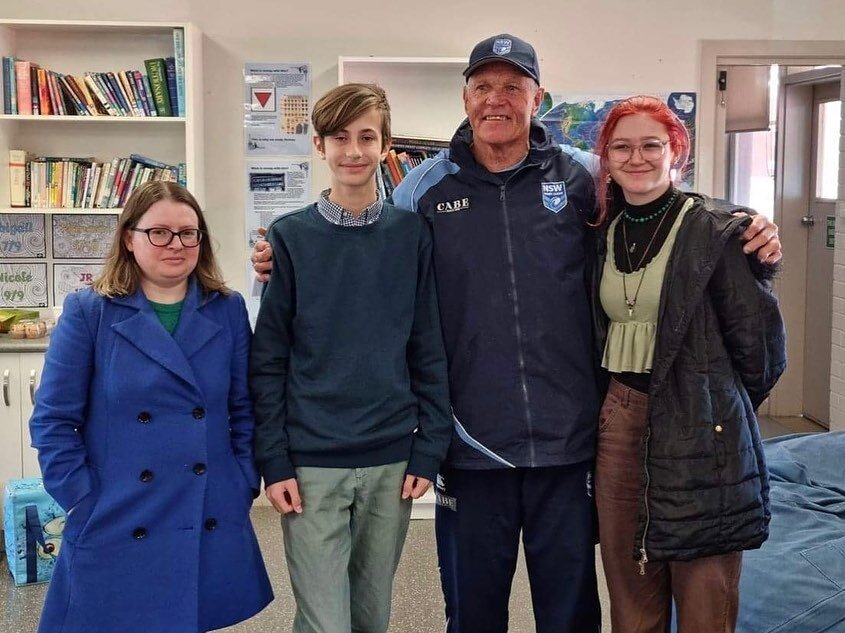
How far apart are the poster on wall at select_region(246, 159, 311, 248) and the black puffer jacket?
2569 millimetres

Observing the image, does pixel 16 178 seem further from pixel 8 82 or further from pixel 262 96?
pixel 262 96

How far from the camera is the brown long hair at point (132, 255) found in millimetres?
1844

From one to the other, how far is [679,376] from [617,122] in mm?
579

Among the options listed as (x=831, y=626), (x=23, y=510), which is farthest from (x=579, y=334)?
(x=23, y=510)

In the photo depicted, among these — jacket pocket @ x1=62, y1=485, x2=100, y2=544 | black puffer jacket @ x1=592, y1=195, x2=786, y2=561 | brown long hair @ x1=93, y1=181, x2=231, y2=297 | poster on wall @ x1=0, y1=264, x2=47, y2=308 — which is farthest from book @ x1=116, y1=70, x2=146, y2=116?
black puffer jacket @ x1=592, y1=195, x2=786, y2=561

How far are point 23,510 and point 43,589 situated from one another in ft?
0.99

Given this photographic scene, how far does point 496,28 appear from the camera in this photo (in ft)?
13.5

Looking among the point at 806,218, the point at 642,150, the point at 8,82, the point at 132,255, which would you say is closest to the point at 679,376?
the point at 642,150

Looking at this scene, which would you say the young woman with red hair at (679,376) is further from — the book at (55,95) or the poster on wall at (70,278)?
the poster on wall at (70,278)

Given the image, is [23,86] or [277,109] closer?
[23,86]

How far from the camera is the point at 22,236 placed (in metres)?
4.00

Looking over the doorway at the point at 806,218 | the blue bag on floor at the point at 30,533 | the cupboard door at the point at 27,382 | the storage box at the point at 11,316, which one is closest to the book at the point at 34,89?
the storage box at the point at 11,316

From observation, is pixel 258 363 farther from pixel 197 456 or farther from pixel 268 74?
pixel 268 74

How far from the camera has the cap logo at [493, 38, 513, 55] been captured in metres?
2.06
